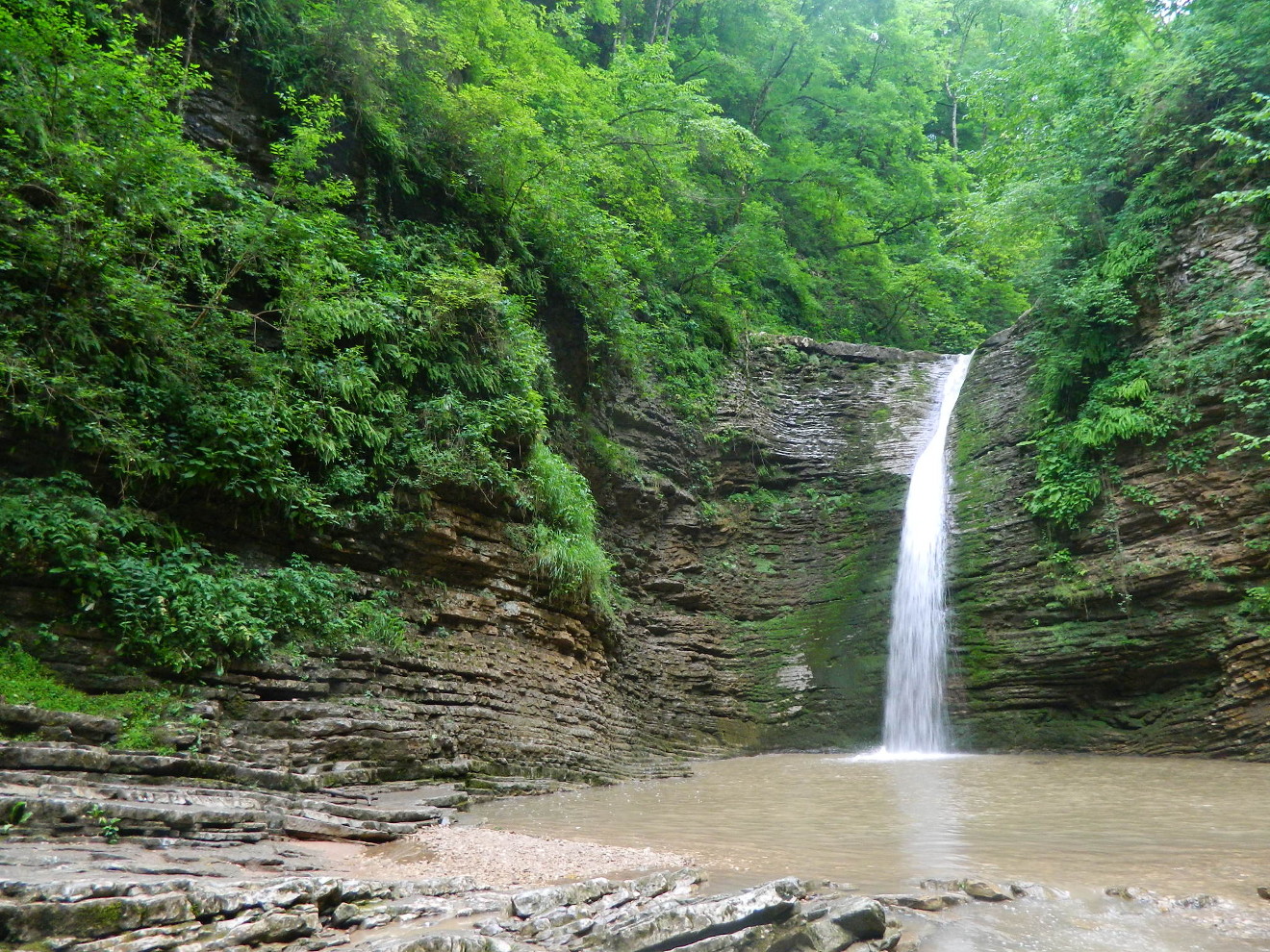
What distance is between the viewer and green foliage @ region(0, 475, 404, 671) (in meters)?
6.07

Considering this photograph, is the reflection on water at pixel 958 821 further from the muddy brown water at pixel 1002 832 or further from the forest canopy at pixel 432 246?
the forest canopy at pixel 432 246

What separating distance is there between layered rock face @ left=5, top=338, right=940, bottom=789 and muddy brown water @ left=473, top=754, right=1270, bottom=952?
53.1 inches

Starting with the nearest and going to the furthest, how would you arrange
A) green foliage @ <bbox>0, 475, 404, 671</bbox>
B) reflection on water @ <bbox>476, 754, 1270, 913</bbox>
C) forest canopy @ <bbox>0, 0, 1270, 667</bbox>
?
reflection on water @ <bbox>476, 754, 1270, 913</bbox>, green foliage @ <bbox>0, 475, 404, 671</bbox>, forest canopy @ <bbox>0, 0, 1270, 667</bbox>

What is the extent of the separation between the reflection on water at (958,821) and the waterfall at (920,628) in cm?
195

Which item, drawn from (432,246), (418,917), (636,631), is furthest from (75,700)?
(636,631)

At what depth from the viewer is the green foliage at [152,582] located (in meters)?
6.07

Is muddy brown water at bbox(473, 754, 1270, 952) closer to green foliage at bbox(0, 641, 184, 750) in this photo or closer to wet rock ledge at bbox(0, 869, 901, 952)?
wet rock ledge at bbox(0, 869, 901, 952)

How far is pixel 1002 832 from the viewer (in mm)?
5527

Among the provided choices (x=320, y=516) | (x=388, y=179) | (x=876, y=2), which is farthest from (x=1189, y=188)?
(x=876, y=2)

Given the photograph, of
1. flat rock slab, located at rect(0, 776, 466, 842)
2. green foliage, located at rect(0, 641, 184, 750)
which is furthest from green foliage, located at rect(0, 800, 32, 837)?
green foliage, located at rect(0, 641, 184, 750)

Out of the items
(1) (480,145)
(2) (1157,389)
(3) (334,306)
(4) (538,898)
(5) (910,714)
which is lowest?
(4) (538,898)

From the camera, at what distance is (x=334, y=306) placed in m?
9.01

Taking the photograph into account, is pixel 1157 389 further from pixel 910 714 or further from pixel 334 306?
pixel 334 306

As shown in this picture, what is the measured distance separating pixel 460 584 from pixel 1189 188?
510 inches
